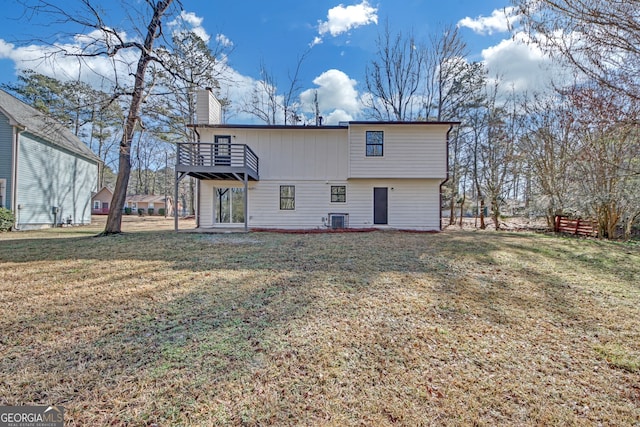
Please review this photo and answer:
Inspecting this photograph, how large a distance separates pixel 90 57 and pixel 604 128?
15485mm

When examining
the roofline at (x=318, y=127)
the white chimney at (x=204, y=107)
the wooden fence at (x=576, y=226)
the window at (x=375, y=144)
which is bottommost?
the wooden fence at (x=576, y=226)

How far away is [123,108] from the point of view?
10.1m

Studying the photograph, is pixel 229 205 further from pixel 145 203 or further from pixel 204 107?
pixel 145 203

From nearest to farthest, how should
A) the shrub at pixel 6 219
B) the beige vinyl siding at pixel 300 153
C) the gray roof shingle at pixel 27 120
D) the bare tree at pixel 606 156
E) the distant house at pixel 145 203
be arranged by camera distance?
the bare tree at pixel 606 156 → the shrub at pixel 6 219 → the gray roof shingle at pixel 27 120 → the beige vinyl siding at pixel 300 153 → the distant house at pixel 145 203

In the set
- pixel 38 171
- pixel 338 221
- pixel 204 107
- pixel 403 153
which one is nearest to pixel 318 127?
pixel 403 153

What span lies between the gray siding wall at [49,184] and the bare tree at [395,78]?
65.5ft

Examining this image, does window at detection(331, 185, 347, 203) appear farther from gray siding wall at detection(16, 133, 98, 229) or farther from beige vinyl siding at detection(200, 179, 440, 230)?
gray siding wall at detection(16, 133, 98, 229)

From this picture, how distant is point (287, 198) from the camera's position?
12844mm

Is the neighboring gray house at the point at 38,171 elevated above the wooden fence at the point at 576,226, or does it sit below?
above

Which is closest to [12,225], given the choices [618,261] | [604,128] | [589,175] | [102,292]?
[102,292]

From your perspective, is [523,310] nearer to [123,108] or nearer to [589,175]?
[589,175]

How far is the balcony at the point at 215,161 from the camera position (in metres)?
10.4

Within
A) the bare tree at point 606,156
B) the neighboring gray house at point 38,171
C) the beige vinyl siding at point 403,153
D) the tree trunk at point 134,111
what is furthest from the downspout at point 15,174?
the bare tree at point 606,156

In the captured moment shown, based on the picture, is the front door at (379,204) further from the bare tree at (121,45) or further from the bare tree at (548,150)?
the bare tree at (121,45)
